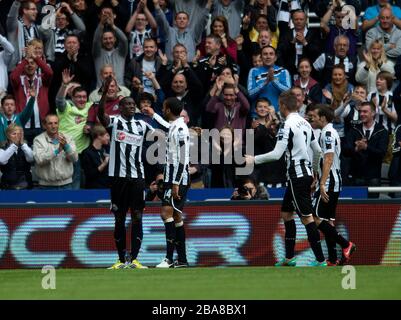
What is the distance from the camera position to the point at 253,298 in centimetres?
1216

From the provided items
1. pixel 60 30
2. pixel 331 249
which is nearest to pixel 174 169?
pixel 331 249

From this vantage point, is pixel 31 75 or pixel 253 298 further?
pixel 31 75

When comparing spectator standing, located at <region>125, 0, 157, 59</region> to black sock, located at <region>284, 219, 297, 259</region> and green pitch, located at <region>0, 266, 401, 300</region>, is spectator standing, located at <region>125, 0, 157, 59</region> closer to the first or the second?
black sock, located at <region>284, 219, 297, 259</region>

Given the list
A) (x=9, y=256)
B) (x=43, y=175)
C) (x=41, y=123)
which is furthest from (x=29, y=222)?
(x=41, y=123)

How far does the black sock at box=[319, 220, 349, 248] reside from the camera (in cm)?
1623

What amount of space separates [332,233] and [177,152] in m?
2.41

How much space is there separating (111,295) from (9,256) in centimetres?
525

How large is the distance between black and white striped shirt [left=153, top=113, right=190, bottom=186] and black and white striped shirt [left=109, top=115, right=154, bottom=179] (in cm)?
44

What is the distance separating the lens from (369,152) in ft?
63.6

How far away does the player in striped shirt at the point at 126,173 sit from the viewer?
16.1 metres

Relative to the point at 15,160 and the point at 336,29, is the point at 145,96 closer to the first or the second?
the point at 15,160

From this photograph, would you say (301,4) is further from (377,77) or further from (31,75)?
(31,75)

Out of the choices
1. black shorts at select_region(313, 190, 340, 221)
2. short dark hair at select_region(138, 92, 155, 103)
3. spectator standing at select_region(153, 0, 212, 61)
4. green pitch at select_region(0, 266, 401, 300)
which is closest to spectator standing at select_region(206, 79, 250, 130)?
short dark hair at select_region(138, 92, 155, 103)

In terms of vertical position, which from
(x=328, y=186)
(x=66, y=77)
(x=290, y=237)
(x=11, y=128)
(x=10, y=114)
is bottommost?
(x=290, y=237)
